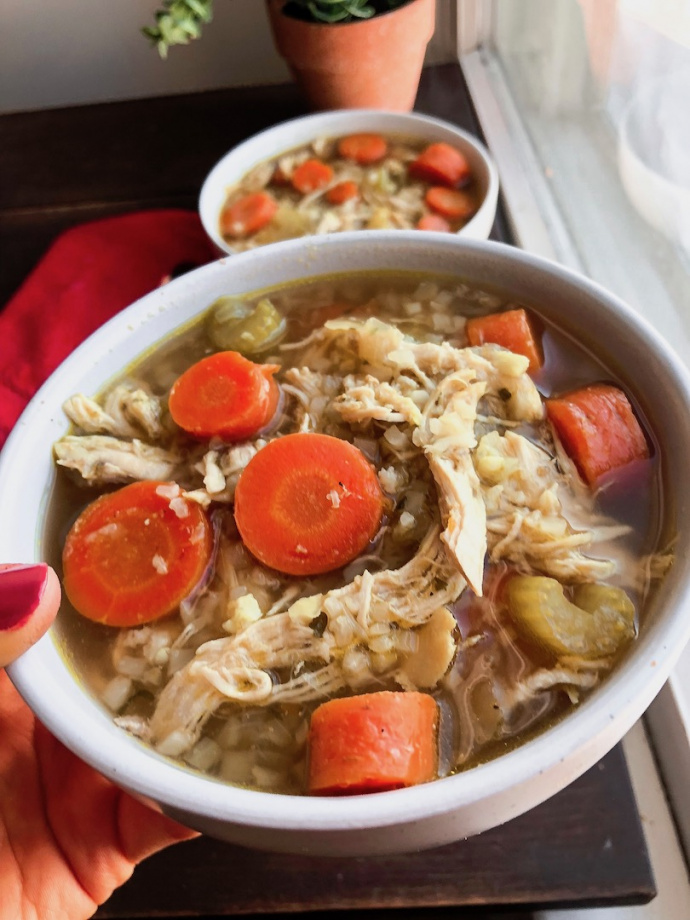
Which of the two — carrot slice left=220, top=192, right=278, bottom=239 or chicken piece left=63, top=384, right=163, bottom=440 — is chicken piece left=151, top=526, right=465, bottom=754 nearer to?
chicken piece left=63, top=384, right=163, bottom=440

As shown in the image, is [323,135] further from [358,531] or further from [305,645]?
[305,645]

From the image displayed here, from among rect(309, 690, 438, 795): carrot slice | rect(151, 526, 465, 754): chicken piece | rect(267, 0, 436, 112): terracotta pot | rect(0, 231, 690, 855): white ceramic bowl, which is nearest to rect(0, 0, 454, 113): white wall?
rect(267, 0, 436, 112): terracotta pot

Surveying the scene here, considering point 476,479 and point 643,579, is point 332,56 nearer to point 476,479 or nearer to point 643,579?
point 476,479

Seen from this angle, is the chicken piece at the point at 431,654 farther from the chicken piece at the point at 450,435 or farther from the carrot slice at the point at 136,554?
the carrot slice at the point at 136,554

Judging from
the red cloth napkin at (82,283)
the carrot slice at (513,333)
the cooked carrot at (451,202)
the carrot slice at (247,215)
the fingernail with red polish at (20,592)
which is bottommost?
the red cloth napkin at (82,283)

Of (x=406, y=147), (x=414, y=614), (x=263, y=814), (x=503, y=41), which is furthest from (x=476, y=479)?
(x=503, y=41)

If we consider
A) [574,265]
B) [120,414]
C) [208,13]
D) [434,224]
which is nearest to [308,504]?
[120,414]

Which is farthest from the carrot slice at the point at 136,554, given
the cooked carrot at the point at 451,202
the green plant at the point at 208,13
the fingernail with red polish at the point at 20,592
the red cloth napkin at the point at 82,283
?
the green plant at the point at 208,13
